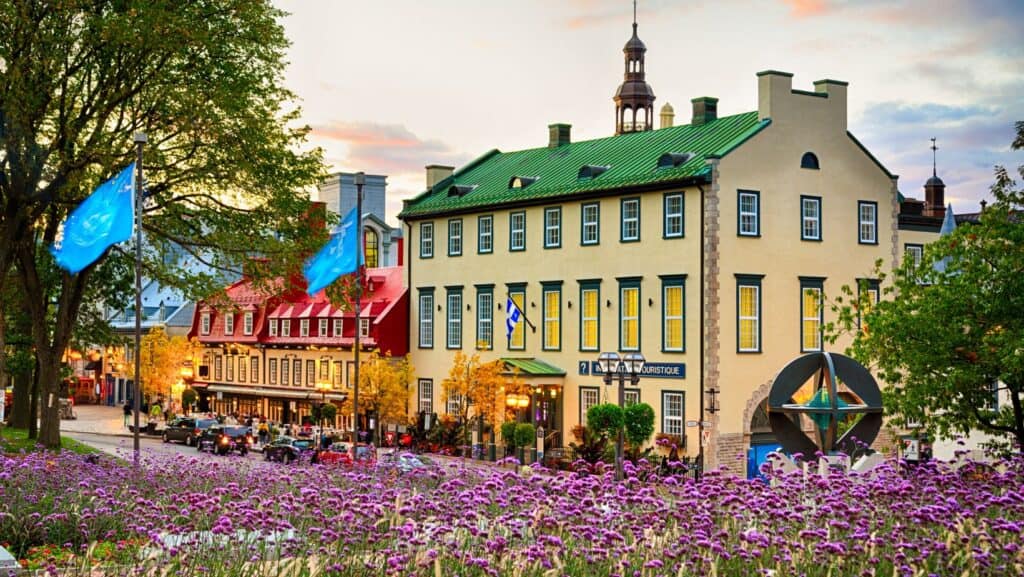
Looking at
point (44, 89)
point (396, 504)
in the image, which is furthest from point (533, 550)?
point (44, 89)

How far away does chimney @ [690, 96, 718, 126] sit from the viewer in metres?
63.9

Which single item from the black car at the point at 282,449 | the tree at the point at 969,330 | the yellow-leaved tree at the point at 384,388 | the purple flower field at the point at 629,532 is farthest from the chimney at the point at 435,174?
the purple flower field at the point at 629,532

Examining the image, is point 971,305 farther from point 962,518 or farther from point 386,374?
point 386,374

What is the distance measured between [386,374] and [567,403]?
32.9 ft

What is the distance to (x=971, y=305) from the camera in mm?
34875

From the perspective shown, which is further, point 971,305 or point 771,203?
point 771,203

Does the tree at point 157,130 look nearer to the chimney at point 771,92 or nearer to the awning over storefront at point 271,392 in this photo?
the chimney at point 771,92

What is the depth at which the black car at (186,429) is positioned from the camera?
7312 centimetres

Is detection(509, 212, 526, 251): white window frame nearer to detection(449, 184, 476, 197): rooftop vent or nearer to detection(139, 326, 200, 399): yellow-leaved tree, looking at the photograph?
detection(449, 184, 476, 197): rooftop vent

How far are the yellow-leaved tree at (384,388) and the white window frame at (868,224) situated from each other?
2263cm

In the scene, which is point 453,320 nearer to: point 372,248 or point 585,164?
point 585,164

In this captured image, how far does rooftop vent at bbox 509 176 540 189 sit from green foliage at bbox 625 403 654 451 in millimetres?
16584

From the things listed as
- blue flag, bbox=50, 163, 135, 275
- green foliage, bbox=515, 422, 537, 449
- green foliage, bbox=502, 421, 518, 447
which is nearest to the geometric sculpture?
blue flag, bbox=50, 163, 135, 275

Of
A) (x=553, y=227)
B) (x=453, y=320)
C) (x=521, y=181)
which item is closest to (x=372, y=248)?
(x=453, y=320)
